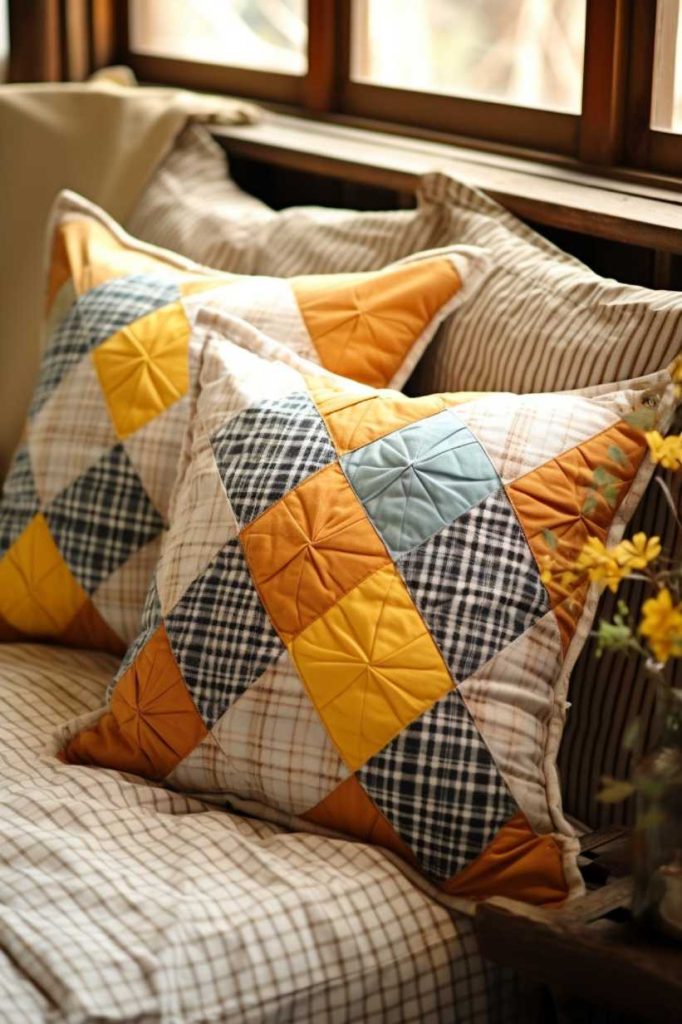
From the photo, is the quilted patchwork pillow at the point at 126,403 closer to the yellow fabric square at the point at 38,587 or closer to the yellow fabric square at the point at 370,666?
the yellow fabric square at the point at 38,587

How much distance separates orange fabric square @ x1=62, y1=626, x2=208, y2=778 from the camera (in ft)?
4.20

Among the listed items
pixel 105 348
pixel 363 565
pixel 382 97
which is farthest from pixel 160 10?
pixel 363 565

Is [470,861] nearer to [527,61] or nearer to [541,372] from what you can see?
[541,372]

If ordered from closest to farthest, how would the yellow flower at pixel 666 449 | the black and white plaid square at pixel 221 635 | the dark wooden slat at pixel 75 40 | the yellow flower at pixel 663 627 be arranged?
1. the yellow flower at pixel 663 627
2. the yellow flower at pixel 666 449
3. the black and white plaid square at pixel 221 635
4. the dark wooden slat at pixel 75 40

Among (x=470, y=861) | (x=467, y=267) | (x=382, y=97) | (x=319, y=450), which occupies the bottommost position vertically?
(x=470, y=861)

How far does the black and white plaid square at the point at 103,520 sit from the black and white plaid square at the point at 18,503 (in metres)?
0.04

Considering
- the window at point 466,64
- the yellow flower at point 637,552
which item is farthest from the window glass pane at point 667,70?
the yellow flower at point 637,552

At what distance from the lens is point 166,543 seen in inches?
54.7

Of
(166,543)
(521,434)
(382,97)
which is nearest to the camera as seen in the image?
(521,434)

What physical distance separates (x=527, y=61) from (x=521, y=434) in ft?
2.64

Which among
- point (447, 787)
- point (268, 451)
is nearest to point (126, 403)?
point (268, 451)

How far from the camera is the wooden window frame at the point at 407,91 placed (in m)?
1.67

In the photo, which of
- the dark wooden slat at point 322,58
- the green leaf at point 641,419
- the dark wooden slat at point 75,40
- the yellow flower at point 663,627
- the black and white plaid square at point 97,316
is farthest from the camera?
the dark wooden slat at point 75,40

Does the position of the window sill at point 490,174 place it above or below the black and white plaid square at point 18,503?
above
